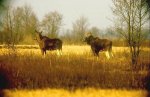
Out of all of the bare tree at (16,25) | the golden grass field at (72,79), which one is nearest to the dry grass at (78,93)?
the golden grass field at (72,79)

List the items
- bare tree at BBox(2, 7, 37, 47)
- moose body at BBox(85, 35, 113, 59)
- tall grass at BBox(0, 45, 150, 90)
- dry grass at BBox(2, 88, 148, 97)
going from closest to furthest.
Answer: dry grass at BBox(2, 88, 148, 97) → tall grass at BBox(0, 45, 150, 90) → bare tree at BBox(2, 7, 37, 47) → moose body at BBox(85, 35, 113, 59)

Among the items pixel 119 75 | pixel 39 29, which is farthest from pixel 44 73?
pixel 39 29

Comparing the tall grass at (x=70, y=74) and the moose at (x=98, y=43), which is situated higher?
the moose at (x=98, y=43)

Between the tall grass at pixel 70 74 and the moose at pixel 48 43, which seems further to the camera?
the moose at pixel 48 43

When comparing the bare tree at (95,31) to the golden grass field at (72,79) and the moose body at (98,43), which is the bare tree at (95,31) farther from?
the golden grass field at (72,79)

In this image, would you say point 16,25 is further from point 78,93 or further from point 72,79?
point 78,93

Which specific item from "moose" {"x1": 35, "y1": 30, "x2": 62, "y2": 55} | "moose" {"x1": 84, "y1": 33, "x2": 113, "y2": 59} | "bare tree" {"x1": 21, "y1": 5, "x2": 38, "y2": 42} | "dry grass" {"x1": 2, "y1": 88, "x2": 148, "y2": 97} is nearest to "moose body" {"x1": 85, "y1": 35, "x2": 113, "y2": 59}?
"moose" {"x1": 84, "y1": 33, "x2": 113, "y2": 59}

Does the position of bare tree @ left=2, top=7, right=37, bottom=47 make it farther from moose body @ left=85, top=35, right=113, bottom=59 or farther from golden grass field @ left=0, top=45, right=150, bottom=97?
moose body @ left=85, top=35, right=113, bottom=59

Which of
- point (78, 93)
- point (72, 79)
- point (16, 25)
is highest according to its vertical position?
point (16, 25)

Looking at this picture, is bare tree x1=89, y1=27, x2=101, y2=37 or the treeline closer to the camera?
the treeline

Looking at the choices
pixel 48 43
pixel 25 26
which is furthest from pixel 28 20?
pixel 48 43

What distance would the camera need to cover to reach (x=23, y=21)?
36.2 ft

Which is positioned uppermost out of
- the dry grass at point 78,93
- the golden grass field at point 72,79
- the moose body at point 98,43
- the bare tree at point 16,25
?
the bare tree at point 16,25

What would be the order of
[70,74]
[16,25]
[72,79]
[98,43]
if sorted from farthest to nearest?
1. [98,43]
2. [16,25]
3. [70,74]
4. [72,79]
